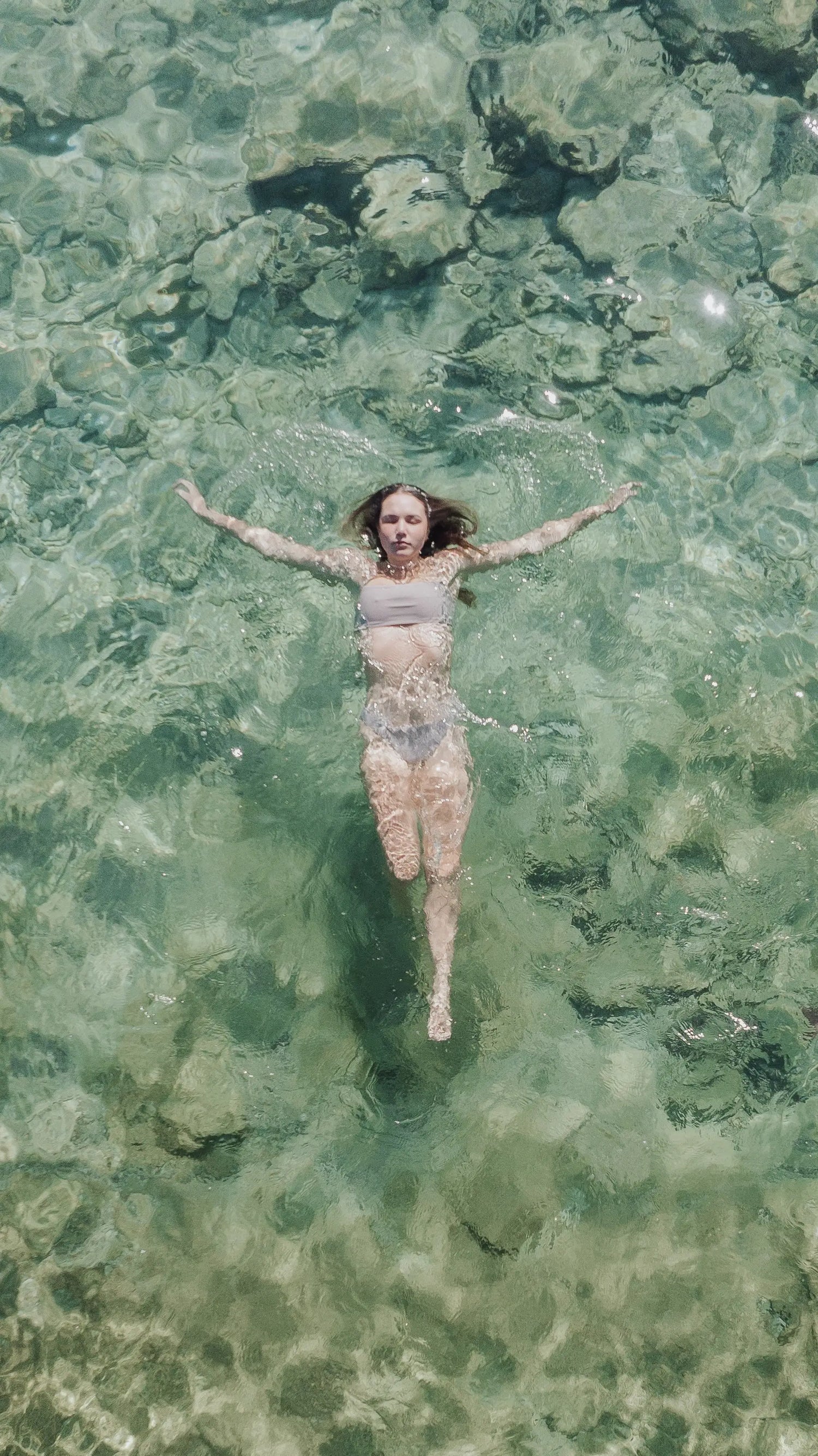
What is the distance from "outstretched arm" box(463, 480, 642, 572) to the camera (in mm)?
6012

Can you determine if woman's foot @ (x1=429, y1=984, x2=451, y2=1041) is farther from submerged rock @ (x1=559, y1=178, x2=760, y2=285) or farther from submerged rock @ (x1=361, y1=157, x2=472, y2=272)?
submerged rock @ (x1=559, y1=178, x2=760, y2=285)

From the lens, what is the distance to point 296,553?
5.95 metres

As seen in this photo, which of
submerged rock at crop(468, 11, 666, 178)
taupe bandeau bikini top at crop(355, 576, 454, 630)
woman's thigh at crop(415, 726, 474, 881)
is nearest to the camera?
woman's thigh at crop(415, 726, 474, 881)

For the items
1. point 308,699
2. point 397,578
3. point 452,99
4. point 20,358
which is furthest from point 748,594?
A: point 20,358

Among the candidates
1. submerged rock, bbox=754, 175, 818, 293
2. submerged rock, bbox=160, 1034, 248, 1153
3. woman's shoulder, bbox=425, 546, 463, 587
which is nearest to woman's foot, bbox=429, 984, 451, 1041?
submerged rock, bbox=160, 1034, 248, 1153

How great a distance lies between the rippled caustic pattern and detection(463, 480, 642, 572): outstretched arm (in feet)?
1.24

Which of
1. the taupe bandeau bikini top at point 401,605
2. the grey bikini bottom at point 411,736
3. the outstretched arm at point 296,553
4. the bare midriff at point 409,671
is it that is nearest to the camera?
the grey bikini bottom at point 411,736

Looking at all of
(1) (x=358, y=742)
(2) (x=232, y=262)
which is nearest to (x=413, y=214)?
(2) (x=232, y=262)

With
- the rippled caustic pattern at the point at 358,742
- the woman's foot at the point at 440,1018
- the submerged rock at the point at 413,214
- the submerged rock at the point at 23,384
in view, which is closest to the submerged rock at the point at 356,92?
the rippled caustic pattern at the point at 358,742

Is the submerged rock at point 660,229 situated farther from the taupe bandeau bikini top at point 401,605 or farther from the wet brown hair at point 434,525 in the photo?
the taupe bandeau bikini top at point 401,605

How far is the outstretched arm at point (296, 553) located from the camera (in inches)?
234

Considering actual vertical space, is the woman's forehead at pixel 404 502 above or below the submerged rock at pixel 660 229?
below

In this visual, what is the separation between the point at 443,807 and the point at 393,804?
0.24 meters

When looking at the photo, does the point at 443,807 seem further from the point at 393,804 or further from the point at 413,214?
the point at 413,214
